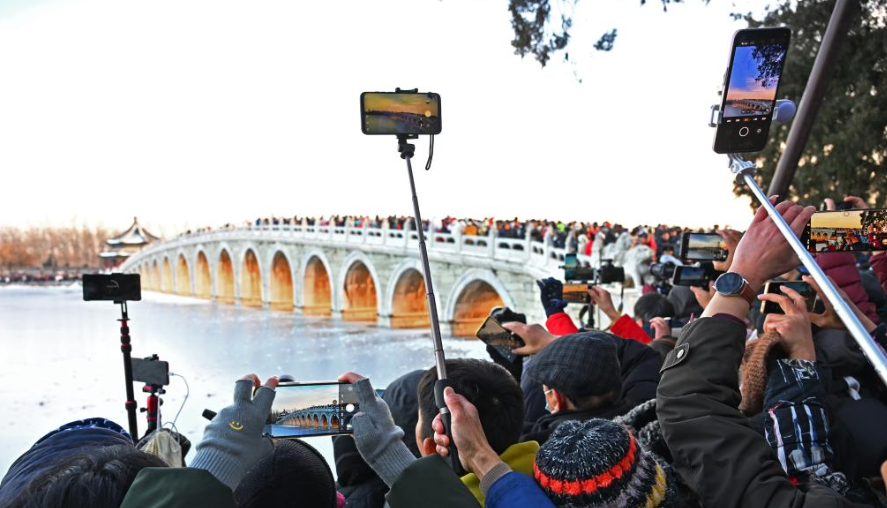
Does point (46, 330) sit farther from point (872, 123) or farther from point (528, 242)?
point (872, 123)

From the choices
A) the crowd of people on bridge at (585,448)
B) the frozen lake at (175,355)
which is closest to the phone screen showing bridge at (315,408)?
the crowd of people on bridge at (585,448)

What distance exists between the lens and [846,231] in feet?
4.11

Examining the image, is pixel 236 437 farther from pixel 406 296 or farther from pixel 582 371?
pixel 406 296

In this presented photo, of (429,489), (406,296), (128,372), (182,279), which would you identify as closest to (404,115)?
(429,489)

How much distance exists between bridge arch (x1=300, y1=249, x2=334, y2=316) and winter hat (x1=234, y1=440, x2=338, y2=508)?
26603 millimetres

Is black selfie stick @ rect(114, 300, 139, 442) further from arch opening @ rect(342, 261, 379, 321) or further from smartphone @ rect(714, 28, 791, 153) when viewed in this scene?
arch opening @ rect(342, 261, 379, 321)

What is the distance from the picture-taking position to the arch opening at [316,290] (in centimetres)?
2952

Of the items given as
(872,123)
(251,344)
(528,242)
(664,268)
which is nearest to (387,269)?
(251,344)

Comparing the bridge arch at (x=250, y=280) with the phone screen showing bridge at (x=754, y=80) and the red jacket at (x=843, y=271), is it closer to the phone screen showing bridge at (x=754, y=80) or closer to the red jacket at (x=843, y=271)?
the red jacket at (x=843, y=271)

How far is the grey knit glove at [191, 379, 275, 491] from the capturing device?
1.03 metres

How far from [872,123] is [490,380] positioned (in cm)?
991

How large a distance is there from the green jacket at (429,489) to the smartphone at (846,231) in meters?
0.80

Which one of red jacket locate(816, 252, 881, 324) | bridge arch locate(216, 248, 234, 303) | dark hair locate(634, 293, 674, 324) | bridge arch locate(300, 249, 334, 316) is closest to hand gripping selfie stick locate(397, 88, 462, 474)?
red jacket locate(816, 252, 881, 324)

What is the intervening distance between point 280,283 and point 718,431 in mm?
34393
